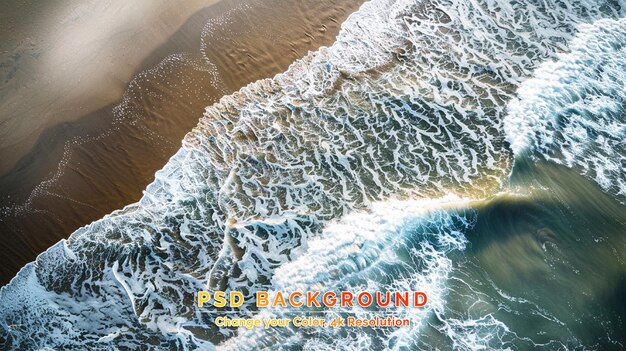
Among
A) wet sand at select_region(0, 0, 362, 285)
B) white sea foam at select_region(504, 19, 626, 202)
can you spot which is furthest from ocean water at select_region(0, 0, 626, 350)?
wet sand at select_region(0, 0, 362, 285)

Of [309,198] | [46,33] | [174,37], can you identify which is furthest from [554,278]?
[46,33]

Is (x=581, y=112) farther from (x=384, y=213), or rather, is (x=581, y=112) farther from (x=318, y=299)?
(x=318, y=299)

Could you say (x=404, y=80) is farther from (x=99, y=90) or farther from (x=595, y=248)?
(x=99, y=90)

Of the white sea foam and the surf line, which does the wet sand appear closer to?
the surf line

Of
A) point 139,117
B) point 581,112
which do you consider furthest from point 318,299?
point 581,112


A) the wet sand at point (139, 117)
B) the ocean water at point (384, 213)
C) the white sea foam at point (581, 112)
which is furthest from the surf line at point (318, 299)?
the white sea foam at point (581, 112)

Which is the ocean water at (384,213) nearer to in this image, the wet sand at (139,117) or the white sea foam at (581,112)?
the white sea foam at (581,112)
